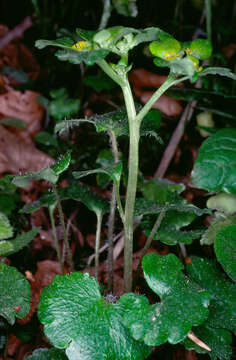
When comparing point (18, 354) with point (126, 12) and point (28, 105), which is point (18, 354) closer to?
point (28, 105)

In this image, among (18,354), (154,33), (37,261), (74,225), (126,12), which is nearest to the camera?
(154,33)

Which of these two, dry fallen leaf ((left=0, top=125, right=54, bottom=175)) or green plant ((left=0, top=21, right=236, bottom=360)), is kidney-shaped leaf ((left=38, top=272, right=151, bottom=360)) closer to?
green plant ((left=0, top=21, right=236, bottom=360))

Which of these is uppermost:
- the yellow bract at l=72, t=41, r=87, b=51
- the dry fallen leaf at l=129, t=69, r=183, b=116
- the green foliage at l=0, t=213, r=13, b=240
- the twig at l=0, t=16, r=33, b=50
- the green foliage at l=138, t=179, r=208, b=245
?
the yellow bract at l=72, t=41, r=87, b=51

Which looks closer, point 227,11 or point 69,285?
point 69,285

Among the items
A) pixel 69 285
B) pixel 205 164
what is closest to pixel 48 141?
pixel 205 164

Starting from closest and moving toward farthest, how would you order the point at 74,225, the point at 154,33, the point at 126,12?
the point at 154,33, the point at 74,225, the point at 126,12

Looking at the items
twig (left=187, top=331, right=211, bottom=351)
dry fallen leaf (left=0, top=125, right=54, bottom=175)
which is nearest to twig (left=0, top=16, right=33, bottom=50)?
dry fallen leaf (left=0, top=125, right=54, bottom=175)

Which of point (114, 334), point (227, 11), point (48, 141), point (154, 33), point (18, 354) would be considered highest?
point (154, 33)
